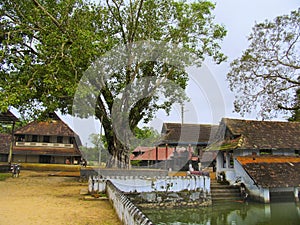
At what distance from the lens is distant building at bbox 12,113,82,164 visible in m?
28.8

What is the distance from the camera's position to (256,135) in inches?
715

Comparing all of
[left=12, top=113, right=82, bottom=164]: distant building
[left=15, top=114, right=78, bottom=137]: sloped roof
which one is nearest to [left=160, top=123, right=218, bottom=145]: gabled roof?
[left=12, top=113, right=82, bottom=164]: distant building

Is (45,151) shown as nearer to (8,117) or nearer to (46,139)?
(46,139)

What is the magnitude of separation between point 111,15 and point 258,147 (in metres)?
11.9

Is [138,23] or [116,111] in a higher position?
[138,23]

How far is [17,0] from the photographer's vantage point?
14547 millimetres

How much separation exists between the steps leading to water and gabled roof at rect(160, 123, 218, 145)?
662 centimetres

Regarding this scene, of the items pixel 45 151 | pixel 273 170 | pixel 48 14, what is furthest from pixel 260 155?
pixel 45 151

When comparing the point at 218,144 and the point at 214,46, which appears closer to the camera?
the point at 214,46

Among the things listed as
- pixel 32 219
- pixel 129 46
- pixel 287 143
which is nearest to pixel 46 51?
pixel 129 46

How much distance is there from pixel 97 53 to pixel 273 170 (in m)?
11.5

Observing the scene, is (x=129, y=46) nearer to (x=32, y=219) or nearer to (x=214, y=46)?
(x=214, y=46)

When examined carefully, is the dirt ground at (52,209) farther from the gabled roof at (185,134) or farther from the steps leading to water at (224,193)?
the gabled roof at (185,134)

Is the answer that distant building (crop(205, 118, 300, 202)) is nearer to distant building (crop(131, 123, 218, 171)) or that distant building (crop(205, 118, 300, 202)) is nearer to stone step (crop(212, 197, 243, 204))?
stone step (crop(212, 197, 243, 204))
